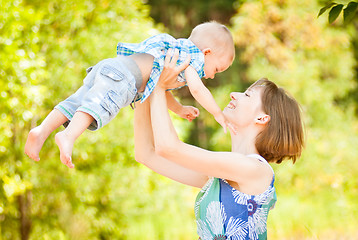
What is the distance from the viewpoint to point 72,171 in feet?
16.2

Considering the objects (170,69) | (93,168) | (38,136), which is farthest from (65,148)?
(93,168)

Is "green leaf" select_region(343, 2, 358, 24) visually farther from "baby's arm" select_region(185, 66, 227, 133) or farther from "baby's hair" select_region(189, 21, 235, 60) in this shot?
"baby's arm" select_region(185, 66, 227, 133)

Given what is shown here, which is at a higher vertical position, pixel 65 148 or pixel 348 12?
pixel 348 12

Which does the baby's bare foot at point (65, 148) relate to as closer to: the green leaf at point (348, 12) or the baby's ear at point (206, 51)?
the baby's ear at point (206, 51)

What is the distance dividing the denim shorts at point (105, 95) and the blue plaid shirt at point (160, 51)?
0.07 meters

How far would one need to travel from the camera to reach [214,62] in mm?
2111

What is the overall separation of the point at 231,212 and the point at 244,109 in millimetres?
459

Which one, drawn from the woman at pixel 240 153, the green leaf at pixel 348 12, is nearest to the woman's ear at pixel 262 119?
the woman at pixel 240 153

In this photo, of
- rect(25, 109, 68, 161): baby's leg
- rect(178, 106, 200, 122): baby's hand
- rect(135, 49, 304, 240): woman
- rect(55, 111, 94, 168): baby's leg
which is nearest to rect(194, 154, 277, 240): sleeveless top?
rect(135, 49, 304, 240): woman

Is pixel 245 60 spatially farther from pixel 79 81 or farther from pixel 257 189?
pixel 257 189

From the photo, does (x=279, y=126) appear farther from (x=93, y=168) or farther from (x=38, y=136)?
(x=93, y=168)

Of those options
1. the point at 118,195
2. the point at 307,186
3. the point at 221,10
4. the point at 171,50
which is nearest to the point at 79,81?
the point at 118,195

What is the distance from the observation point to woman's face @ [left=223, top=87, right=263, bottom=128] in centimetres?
208

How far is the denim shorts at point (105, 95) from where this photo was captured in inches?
72.9
